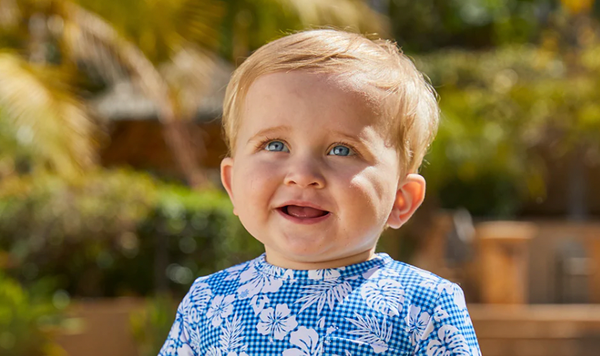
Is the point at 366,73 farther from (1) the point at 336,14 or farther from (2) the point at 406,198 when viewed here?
(1) the point at 336,14

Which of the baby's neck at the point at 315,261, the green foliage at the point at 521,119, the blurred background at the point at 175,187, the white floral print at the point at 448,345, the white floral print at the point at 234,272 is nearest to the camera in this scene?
the white floral print at the point at 448,345

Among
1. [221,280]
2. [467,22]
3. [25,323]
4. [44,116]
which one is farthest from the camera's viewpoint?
[467,22]

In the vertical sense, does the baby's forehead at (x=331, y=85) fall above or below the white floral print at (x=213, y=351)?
above

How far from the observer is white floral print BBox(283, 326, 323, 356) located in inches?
62.6

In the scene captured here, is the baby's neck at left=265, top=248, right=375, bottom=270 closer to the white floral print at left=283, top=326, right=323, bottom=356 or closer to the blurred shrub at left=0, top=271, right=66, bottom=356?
the white floral print at left=283, top=326, right=323, bottom=356

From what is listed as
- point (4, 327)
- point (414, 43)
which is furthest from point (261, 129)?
point (414, 43)

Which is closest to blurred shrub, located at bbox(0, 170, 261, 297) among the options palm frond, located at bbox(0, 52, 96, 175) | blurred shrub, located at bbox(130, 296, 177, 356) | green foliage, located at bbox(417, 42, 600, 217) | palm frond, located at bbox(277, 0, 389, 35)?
palm frond, located at bbox(0, 52, 96, 175)

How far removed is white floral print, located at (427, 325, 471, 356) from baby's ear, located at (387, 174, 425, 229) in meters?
0.30

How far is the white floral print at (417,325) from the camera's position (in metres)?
1.58

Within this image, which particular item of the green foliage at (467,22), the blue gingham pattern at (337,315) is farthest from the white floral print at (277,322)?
the green foliage at (467,22)

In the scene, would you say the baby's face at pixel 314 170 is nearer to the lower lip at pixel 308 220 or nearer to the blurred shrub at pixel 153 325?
the lower lip at pixel 308 220

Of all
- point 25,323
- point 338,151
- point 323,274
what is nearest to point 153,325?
point 25,323

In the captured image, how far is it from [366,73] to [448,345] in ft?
1.84

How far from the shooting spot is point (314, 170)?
5.22 feet
